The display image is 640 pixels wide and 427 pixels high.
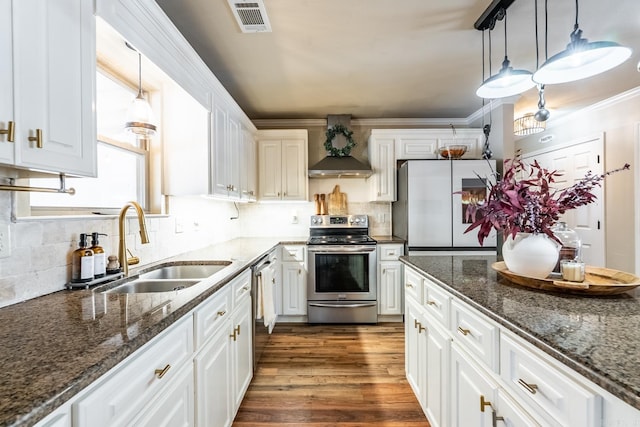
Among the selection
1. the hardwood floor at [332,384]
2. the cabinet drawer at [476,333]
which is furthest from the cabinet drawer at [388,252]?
the cabinet drawer at [476,333]

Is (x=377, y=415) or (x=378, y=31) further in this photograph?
(x=378, y=31)

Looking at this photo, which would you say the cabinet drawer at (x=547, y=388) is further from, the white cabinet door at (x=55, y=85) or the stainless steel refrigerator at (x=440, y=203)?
the stainless steel refrigerator at (x=440, y=203)

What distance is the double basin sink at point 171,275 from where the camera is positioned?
1575 millimetres

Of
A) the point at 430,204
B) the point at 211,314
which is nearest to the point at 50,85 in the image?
the point at 211,314

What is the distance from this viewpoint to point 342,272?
3.22 metres

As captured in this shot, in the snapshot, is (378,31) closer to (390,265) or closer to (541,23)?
(541,23)

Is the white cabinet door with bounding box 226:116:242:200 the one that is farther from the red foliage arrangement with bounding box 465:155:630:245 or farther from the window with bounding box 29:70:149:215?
the red foliage arrangement with bounding box 465:155:630:245

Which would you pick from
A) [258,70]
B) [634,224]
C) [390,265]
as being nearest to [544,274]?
[390,265]

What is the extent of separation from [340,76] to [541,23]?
1.47 metres

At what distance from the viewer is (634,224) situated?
Answer: 3.18m

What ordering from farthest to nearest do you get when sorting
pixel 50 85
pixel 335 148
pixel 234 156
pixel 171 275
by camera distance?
pixel 335 148
pixel 234 156
pixel 171 275
pixel 50 85

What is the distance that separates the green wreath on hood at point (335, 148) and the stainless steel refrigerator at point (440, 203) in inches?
30.2

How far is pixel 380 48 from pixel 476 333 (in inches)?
80.3

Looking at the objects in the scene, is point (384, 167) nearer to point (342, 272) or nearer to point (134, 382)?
point (342, 272)
